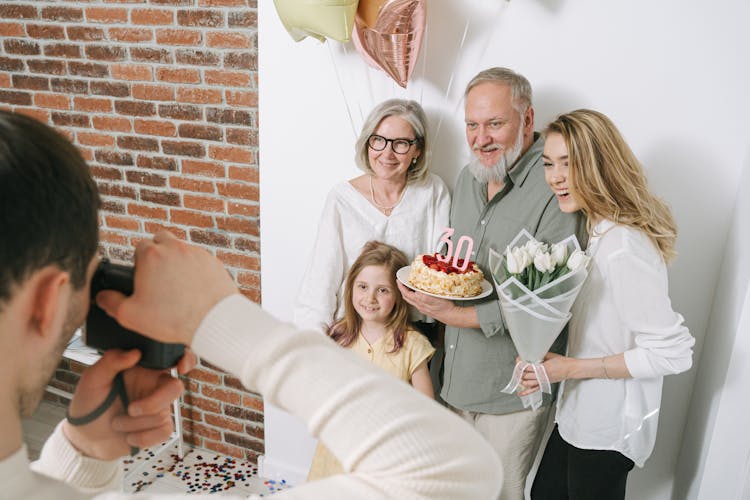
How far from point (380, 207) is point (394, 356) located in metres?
0.55

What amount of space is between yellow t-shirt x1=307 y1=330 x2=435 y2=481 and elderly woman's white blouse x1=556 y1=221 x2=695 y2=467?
20.2 inches

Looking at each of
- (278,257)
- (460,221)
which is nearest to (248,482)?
(278,257)

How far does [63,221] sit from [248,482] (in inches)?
98.5

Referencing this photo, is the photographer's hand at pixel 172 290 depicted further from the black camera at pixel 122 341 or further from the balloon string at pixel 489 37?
the balloon string at pixel 489 37

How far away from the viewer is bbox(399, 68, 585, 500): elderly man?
189 centimetres

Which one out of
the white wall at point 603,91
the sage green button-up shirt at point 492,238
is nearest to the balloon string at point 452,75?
the white wall at point 603,91

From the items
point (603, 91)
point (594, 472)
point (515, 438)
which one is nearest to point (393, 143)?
point (603, 91)

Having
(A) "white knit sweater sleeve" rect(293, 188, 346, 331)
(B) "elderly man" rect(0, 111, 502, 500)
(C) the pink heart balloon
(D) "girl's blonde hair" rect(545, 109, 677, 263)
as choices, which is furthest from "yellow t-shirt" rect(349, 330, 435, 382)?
(B) "elderly man" rect(0, 111, 502, 500)

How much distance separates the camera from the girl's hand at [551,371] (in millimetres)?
1878

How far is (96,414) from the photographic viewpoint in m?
0.76

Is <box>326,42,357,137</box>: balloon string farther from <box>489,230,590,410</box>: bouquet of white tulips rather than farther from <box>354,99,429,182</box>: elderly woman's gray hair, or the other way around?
<box>489,230,590,410</box>: bouquet of white tulips

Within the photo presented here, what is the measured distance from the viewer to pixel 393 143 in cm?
209

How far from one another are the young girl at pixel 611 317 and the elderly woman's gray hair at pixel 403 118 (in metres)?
0.48

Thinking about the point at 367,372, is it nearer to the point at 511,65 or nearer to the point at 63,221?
the point at 63,221
